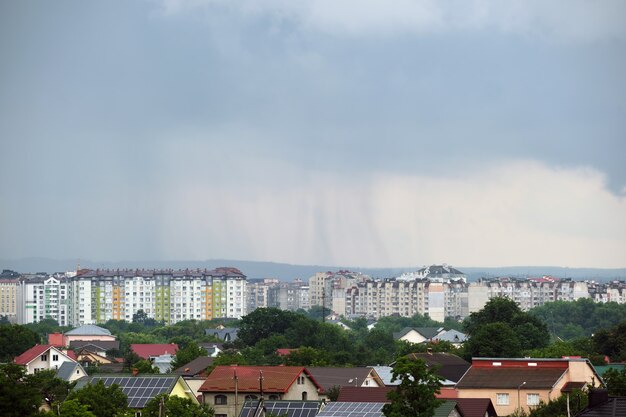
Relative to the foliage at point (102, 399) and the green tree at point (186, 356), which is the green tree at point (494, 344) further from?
the foliage at point (102, 399)

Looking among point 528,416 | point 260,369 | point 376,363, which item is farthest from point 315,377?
point 376,363

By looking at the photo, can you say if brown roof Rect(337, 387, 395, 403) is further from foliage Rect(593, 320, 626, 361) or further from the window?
foliage Rect(593, 320, 626, 361)

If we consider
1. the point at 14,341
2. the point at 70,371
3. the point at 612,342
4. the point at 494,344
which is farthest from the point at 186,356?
the point at 612,342

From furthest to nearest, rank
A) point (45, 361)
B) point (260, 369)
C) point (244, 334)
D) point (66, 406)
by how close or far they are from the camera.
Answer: point (244, 334) → point (45, 361) → point (260, 369) → point (66, 406)

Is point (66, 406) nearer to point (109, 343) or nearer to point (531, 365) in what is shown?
point (531, 365)

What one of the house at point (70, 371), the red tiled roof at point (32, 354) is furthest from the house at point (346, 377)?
the red tiled roof at point (32, 354)

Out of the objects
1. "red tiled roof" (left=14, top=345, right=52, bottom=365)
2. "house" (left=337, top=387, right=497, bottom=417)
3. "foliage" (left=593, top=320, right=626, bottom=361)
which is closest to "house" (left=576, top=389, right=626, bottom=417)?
"house" (left=337, top=387, right=497, bottom=417)
